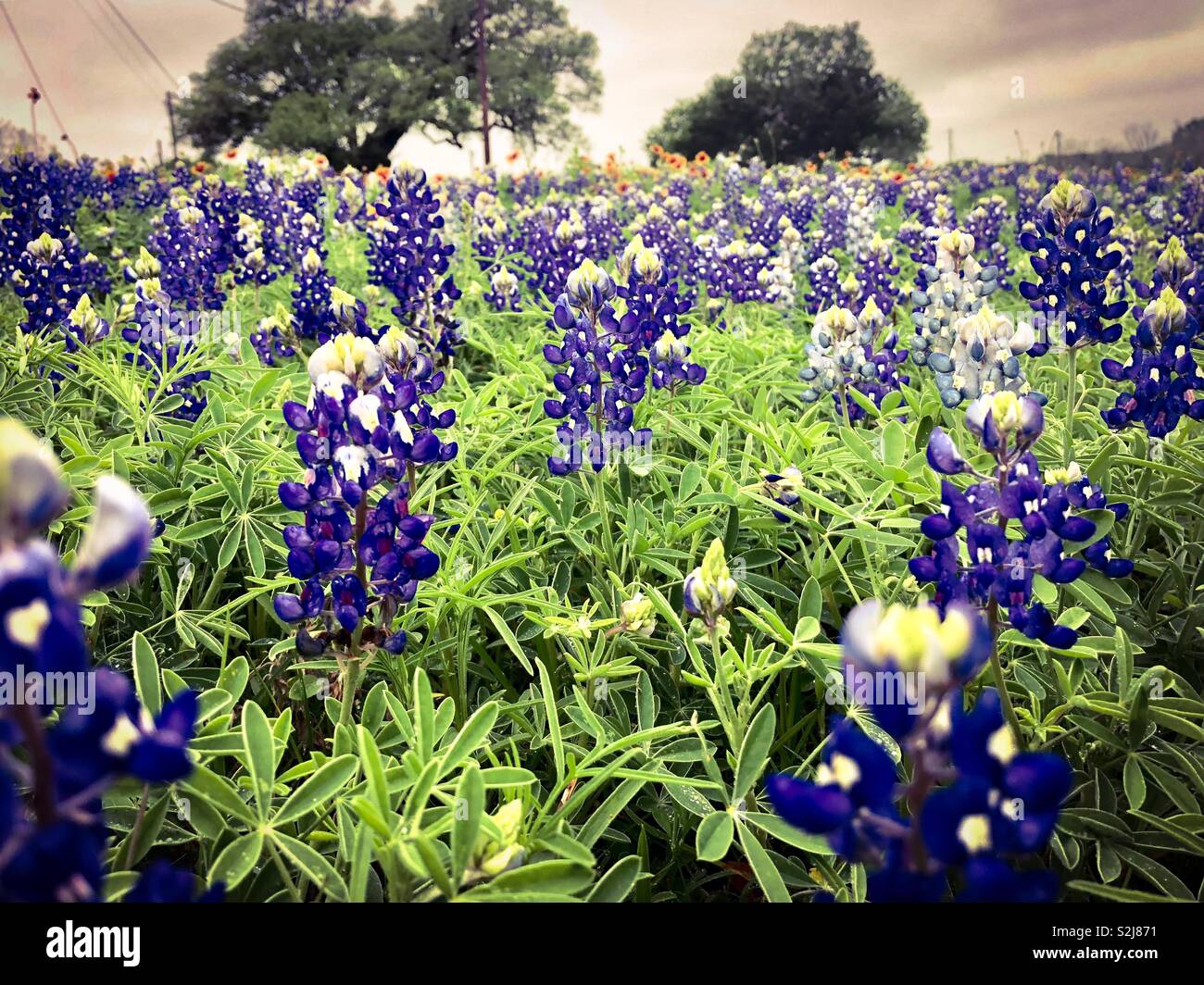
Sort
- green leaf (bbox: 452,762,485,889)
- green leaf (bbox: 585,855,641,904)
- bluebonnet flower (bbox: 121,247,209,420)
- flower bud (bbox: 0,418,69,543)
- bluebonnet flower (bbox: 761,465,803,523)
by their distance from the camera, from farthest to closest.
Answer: bluebonnet flower (bbox: 121,247,209,420)
bluebonnet flower (bbox: 761,465,803,523)
green leaf (bbox: 585,855,641,904)
green leaf (bbox: 452,762,485,889)
flower bud (bbox: 0,418,69,543)

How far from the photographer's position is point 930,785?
2.49 feet

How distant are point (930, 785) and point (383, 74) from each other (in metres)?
23.2

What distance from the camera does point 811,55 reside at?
75.2 feet

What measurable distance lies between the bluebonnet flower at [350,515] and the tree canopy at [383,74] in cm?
2063

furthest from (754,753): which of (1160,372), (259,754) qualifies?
(1160,372)

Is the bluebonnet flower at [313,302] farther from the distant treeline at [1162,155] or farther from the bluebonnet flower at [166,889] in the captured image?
the distant treeline at [1162,155]

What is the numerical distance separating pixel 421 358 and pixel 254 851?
50.6 inches

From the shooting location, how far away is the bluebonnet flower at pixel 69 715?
0.65m

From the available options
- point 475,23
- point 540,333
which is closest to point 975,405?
point 540,333

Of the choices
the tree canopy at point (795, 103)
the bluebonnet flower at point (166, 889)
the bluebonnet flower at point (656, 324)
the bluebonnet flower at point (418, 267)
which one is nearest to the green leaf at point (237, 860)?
the bluebonnet flower at point (166, 889)

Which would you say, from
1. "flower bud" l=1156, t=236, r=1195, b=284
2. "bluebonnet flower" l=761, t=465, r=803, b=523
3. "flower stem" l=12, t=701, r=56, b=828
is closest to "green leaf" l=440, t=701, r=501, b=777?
"flower stem" l=12, t=701, r=56, b=828

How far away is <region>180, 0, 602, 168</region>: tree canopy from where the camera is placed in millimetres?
20641

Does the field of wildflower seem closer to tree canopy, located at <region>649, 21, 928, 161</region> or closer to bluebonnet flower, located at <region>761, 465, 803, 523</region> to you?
bluebonnet flower, located at <region>761, 465, 803, 523</region>

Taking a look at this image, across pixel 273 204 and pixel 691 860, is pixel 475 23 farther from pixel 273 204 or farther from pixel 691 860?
pixel 691 860
